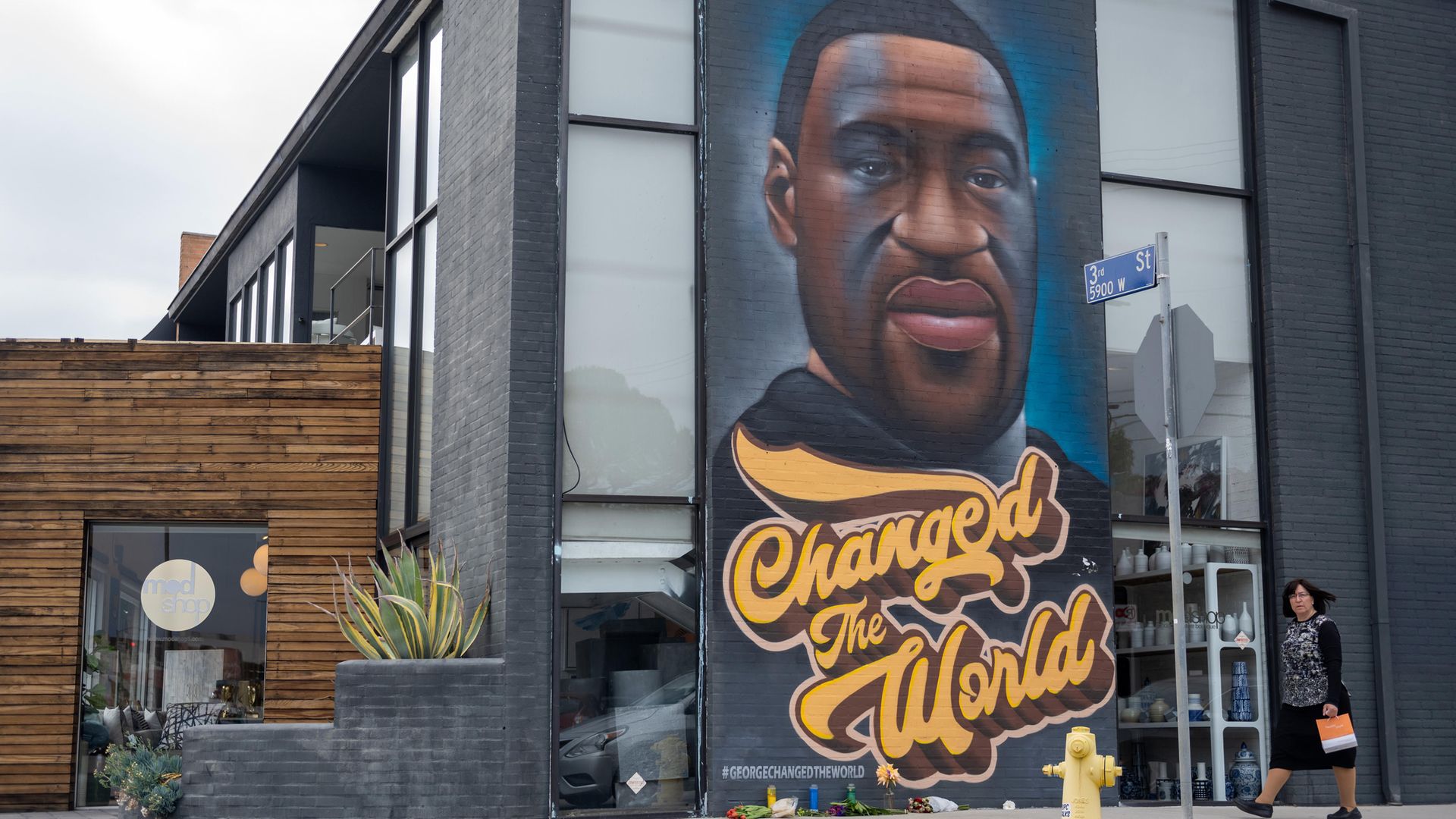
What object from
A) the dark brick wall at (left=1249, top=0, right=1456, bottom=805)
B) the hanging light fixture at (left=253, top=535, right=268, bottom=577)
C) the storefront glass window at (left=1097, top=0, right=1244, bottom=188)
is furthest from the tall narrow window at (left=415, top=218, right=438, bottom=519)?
the dark brick wall at (left=1249, top=0, right=1456, bottom=805)

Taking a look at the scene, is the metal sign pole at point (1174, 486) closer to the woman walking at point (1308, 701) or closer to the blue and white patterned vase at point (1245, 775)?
the woman walking at point (1308, 701)

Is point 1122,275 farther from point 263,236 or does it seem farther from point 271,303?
point 263,236

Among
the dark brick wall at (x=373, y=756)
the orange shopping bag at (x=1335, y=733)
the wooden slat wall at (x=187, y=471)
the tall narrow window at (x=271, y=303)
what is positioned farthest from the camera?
the tall narrow window at (x=271, y=303)

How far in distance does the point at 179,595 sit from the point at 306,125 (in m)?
6.85

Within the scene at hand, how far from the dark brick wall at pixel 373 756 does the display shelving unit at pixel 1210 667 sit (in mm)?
5623

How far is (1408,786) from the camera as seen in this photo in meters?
13.7

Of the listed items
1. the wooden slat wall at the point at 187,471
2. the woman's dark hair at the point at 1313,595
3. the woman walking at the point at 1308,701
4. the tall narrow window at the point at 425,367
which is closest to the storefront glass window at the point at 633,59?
the tall narrow window at the point at 425,367

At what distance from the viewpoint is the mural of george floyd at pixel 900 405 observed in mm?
12094

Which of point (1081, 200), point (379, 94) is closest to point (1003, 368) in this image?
point (1081, 200)

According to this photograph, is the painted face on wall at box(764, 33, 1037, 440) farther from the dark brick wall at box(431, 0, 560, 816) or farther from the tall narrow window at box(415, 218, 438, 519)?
the tall narrow window at box(415, 218, 438, 519)

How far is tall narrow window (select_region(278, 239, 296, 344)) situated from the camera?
827 inches

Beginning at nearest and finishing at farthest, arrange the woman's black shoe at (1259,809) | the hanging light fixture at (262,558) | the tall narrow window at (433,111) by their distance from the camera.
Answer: the woman's black shoe at (1259,809) → the tall narrow window at (433,111) → the hanging light fixture at (262,558)

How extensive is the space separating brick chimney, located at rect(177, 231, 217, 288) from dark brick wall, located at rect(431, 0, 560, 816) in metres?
19.8

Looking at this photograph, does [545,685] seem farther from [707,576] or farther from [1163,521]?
[1163,521]
